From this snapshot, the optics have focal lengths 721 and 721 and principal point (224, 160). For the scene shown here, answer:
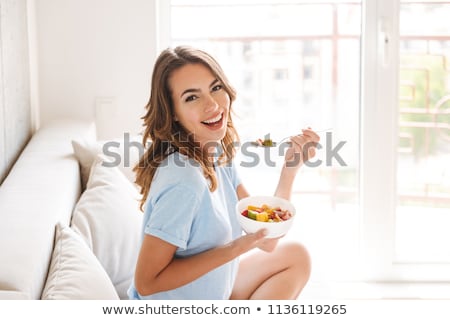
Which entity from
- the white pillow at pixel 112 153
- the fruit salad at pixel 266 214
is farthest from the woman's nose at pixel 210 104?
the white pillow at pixel 112 153

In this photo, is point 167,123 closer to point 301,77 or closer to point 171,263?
point 171,263

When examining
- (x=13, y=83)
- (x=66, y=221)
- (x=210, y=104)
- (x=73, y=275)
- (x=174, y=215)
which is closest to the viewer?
(x=73, y=275)

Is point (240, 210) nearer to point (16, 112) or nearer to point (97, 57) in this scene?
point (16, 112)

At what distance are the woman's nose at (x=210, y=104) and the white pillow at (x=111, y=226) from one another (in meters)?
0.47

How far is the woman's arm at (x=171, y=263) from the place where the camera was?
1.50 m

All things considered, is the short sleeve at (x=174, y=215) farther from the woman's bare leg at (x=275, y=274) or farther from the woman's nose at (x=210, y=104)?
the woman's bare leg at (x=275, y=274)

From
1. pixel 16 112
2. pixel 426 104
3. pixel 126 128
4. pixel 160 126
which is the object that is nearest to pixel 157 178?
pixel 160 126

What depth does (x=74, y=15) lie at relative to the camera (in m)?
2.64

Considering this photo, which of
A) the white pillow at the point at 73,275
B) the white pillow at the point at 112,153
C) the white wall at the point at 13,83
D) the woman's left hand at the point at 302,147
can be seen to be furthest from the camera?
the white pillow at the point at 112,153

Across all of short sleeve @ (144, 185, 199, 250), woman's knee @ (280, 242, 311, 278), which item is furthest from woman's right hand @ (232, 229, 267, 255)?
woman's knee @ (280, 242, 311, 278)

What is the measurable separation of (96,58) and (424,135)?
130 centimetres

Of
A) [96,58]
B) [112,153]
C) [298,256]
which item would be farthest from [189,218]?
[96,58]

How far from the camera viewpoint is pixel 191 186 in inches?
60.3

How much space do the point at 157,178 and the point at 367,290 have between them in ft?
4.82
